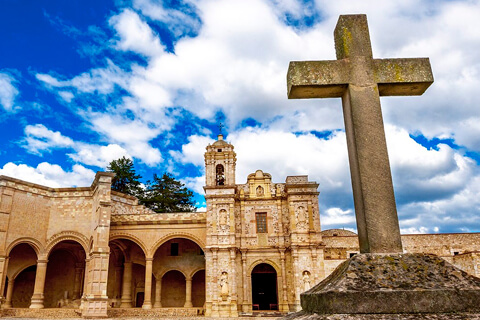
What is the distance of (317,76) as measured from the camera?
4.34 m

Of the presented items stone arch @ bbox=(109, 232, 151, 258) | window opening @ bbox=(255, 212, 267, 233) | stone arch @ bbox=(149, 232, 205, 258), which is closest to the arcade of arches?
stone arch @ bbox=(149, 232, 205, 258)

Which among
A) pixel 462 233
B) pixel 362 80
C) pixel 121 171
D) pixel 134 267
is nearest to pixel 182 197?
pixel 121 171

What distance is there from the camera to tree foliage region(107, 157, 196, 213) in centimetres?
4294

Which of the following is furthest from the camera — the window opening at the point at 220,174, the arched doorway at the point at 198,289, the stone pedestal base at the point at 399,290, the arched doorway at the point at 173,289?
the arched doorway at the point at 198,289

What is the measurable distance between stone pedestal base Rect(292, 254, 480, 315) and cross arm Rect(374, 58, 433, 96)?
201cm

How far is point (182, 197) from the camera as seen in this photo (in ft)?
146

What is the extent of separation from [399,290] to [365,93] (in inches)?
85.2

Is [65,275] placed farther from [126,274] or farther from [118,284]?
[126,274]

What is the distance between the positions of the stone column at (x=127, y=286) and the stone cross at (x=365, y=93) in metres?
23.7

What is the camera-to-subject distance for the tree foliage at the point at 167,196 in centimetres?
4259

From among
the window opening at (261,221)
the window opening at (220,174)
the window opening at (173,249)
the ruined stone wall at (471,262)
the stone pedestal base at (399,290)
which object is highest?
the window opening at (220,174)

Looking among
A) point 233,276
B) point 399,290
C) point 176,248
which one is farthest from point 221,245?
point 399,290

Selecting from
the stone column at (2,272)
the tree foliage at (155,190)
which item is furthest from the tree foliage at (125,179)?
the stone column at (2,272)

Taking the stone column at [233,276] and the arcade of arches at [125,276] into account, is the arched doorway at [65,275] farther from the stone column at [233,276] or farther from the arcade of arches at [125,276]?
the stone column at [233,276]
